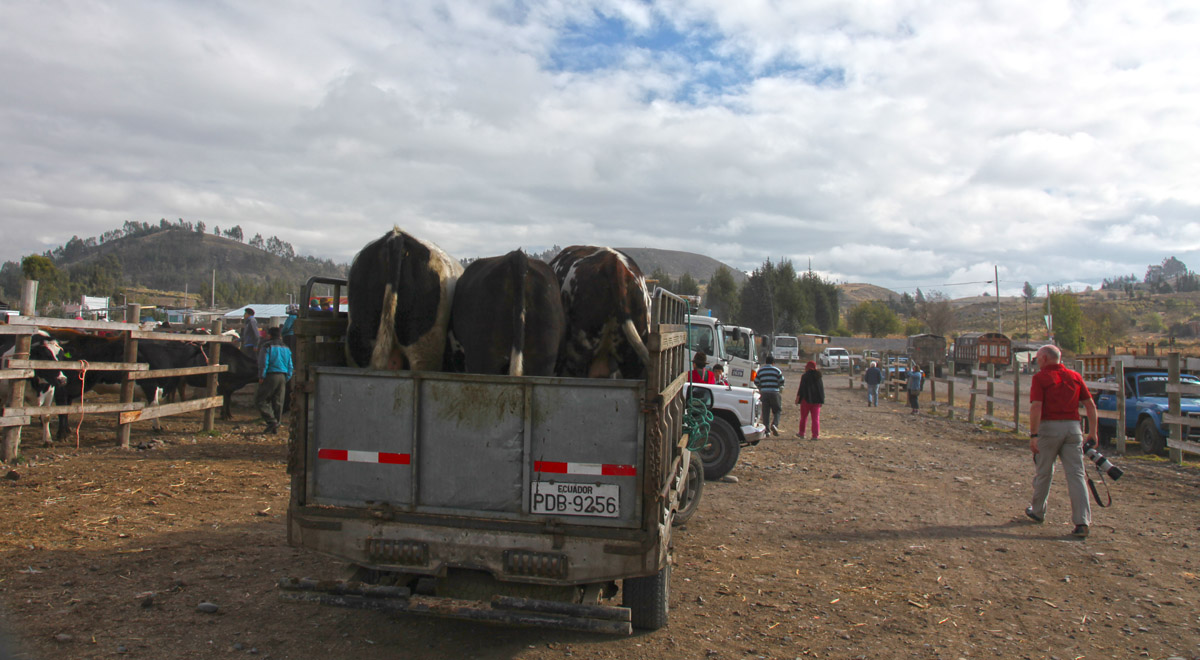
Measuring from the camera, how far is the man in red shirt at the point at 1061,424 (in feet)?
22.6

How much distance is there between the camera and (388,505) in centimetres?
375

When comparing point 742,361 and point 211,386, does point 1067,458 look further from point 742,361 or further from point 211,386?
point 211,386

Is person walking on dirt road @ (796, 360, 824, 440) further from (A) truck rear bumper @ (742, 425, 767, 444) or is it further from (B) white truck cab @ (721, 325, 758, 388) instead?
(A) truck rear bumper @ (742, 425, 767, 444)

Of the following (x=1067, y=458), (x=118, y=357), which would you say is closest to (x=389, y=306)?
(x=1067, y=458)

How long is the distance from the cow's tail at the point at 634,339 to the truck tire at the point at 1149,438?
42.6ft

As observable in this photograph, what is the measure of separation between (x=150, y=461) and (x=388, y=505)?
22.8 ft

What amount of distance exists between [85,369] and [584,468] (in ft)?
28.9

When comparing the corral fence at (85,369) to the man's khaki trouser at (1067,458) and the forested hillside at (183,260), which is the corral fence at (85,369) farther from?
the forested hillside at (183,260)

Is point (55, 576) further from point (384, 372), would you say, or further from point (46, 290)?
point (46, 290)

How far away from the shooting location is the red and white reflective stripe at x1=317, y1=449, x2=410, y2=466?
149 inches

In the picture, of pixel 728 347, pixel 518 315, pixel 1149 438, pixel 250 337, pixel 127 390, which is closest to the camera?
pixel 518 315

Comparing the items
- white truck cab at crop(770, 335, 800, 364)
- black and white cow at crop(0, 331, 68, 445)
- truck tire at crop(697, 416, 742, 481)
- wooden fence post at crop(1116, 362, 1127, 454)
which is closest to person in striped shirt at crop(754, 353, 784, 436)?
truck tire at crop(697, 416, 742, 481)

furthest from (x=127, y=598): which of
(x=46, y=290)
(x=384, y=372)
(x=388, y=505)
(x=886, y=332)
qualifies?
(x=886, y=332)

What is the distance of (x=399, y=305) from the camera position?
4164 millimetres
